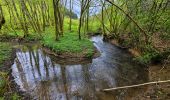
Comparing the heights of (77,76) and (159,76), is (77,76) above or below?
below

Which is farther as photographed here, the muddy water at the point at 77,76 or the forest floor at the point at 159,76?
the muddy water at the point at 77,76

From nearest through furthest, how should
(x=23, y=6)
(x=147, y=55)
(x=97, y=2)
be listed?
(x=147, y=55) < (x=97, y=2) < (x=23, y=6)

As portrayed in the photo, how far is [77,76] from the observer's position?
18.3m

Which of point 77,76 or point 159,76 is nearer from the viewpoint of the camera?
point 159,76

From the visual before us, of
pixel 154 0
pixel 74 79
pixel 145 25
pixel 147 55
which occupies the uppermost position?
pixel 154 0

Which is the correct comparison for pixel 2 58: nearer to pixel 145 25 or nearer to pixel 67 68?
pixel 67 68

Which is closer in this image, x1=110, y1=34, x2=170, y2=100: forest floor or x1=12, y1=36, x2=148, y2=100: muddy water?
x1=110, y1=34, x2=170, y2=100: forest floor

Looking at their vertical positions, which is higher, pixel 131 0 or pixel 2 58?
pixel 131 0

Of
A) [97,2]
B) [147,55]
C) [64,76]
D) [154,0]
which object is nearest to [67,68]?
[64,76]

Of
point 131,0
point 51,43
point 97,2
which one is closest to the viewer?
point 131,0

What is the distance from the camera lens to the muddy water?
47.5 feet

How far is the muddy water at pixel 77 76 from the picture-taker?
1448 centimetres

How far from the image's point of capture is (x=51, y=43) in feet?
91.2

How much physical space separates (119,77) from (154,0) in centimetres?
734
